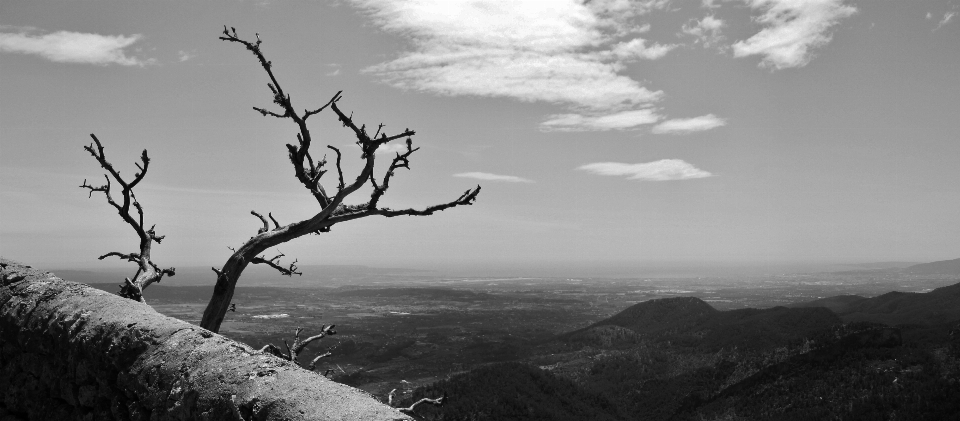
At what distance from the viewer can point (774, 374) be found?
43.0m

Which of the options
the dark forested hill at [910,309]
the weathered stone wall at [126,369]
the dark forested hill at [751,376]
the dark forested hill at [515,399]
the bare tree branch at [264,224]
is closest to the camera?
the weathered stone wall at [126,369]

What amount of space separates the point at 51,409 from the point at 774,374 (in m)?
47.9

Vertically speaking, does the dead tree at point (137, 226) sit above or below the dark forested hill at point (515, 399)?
above

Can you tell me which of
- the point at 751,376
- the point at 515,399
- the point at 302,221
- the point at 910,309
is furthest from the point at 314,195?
the point at 910,309

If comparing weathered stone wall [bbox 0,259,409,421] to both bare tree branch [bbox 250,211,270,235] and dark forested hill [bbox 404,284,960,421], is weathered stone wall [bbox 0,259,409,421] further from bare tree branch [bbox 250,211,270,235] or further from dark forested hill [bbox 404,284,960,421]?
dark forested hill [bbox 404,284,960,421]

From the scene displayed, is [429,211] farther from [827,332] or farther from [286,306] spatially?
[286,306]

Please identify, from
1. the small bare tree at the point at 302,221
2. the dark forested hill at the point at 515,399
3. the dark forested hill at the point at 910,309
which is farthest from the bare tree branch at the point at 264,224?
the dark forested hill at the point at 910,309

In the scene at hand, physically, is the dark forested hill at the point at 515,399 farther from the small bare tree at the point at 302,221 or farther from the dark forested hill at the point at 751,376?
the small bare tree at the point at 302,221

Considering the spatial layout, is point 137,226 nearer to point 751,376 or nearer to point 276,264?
point 276,264

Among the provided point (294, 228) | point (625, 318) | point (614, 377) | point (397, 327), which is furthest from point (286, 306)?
point (294, 228)

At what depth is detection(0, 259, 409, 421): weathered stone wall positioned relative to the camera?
3336mm

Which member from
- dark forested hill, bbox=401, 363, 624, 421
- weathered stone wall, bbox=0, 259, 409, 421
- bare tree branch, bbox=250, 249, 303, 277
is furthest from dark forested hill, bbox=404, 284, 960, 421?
weathered stone wall, bbox=0, 259, 409, 421

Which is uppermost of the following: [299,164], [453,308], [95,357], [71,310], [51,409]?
[299,164]

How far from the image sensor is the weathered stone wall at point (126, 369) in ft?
10.9
